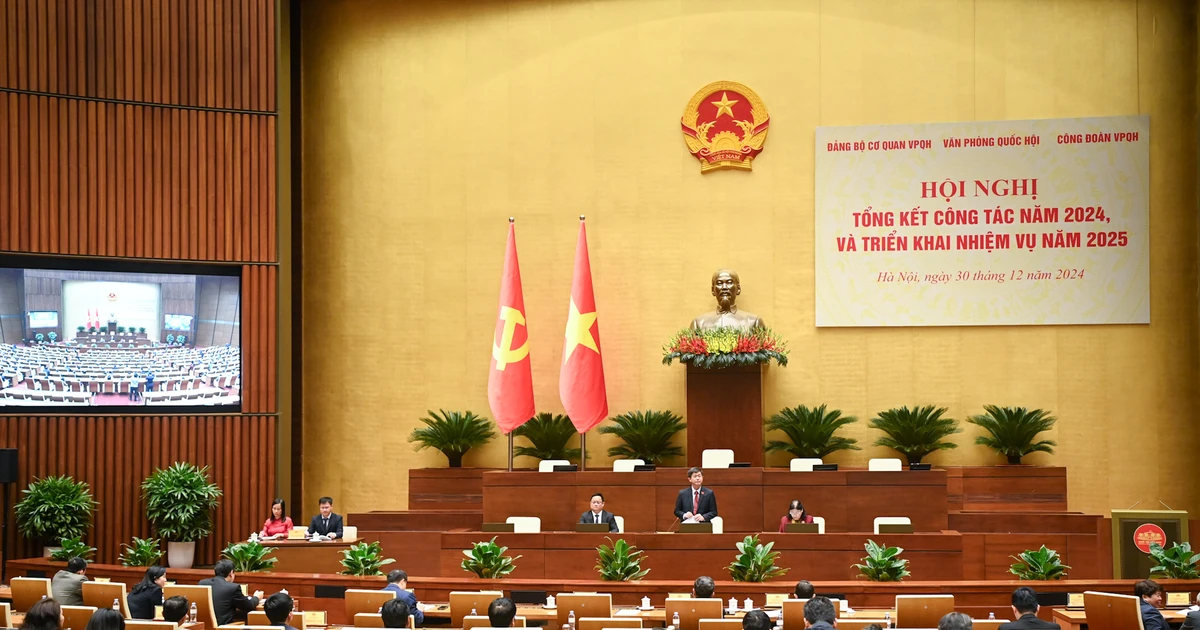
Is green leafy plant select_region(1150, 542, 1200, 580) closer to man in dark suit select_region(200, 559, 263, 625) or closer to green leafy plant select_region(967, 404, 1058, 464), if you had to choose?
green leafy plant select_region(967, 404, 1058, 464)

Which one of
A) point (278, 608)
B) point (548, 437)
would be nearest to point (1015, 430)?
point (548, 437)

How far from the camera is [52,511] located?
36.2ft

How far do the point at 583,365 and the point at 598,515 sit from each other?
2333 mm

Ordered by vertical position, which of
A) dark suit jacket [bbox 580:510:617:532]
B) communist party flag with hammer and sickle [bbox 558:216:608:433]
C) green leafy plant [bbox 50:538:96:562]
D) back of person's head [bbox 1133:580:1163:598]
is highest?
communist party flag with hammer and sickle [bbox 558:216:608:433]

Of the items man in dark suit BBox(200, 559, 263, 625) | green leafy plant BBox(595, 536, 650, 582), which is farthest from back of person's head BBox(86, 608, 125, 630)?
green leafy plant BBox(595, 536, 650, 582)

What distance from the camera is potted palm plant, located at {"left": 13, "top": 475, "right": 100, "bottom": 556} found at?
11.0 meters

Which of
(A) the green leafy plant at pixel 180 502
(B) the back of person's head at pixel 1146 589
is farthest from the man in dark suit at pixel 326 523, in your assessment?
(B) the back of person's head at pixel 1146 589

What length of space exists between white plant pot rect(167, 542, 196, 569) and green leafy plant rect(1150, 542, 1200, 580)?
8.58 m

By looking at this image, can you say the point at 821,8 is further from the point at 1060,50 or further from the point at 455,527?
the point at 455,527

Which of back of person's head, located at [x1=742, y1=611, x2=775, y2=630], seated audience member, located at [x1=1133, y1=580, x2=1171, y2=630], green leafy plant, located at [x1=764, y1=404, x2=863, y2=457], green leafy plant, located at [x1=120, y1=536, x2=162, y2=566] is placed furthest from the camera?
green leafy plant, located at [x1=764, y1=404, x2=863, y2=457]

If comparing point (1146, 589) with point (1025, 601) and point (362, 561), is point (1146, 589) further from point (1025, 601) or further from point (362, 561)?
point (362, 561)

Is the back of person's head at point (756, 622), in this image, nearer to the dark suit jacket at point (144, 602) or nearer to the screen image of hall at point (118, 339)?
the dark suit jacket at point (144, 602)

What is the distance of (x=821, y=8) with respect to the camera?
42.3 ft

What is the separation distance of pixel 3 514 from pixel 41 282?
228 centimetres
